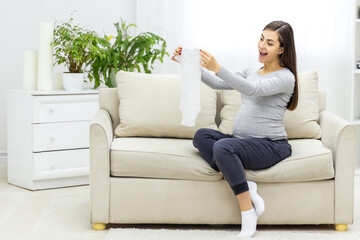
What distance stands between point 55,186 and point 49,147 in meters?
0.24

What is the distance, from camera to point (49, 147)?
3344 mm

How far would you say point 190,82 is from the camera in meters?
2.43

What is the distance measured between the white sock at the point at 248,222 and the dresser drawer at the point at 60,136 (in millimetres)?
1348

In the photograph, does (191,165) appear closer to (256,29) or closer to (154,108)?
(154,108)

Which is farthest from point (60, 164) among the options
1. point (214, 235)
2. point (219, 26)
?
point (219, 26)

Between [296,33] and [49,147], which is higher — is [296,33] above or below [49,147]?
above

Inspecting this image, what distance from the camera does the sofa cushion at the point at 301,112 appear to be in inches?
114

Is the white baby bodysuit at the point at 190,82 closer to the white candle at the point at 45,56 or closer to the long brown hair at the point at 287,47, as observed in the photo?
the long brown hair at the point at 287,47

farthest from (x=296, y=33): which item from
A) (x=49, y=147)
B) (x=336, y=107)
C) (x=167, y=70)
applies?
(x=49, y=147)

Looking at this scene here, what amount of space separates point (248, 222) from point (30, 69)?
1.77m

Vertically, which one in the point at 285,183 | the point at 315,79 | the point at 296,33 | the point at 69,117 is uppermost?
the point at 296,33

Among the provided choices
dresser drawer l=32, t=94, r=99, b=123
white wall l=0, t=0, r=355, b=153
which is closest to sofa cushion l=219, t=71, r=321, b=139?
dresser drawer l=32, t=94, r=99, b=123

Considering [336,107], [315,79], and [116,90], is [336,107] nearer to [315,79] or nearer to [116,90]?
[315,79]

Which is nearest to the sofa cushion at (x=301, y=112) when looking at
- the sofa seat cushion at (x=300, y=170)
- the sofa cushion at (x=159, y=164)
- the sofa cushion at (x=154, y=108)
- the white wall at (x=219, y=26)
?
the sofa cushion at (x=154, y=108)
